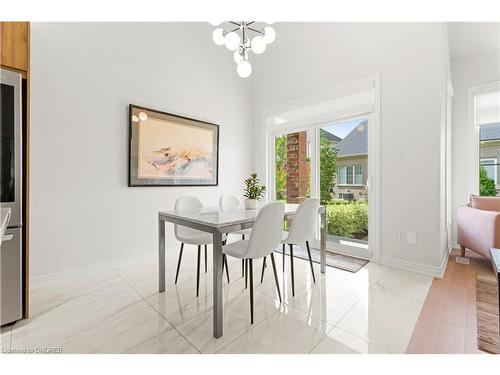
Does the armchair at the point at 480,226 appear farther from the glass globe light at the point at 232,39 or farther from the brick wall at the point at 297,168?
the glass globe light at the point at 232,39

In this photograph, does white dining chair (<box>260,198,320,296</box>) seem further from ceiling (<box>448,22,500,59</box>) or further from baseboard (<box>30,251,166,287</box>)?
ceiling (<box>448,22,500,59</box>)

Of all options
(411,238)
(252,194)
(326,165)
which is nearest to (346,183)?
(326,165)

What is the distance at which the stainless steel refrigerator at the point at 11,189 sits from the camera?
156 centimetres

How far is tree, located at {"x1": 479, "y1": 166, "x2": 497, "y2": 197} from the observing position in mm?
3453

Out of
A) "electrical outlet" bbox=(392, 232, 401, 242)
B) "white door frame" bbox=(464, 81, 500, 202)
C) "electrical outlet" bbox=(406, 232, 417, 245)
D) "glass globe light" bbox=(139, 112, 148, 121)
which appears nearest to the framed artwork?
"glass globe light" bbox=(139, 112, 148, 121)

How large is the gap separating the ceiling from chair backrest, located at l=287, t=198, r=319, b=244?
2976mm

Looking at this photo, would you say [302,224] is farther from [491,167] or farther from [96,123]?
[491,167]

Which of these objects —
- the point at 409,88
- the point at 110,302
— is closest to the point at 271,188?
the point at 409,88

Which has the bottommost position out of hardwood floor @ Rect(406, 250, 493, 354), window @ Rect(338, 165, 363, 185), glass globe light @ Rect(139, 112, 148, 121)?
hardwood floor @ Rect(406, 250, 493, 354)

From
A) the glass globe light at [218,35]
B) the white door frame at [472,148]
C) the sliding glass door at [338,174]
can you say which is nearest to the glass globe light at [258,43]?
the glass globe light at [218,35]

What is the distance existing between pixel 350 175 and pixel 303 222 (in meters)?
1.47

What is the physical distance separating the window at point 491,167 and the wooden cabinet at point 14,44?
211 inches

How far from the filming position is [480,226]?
274 cm
